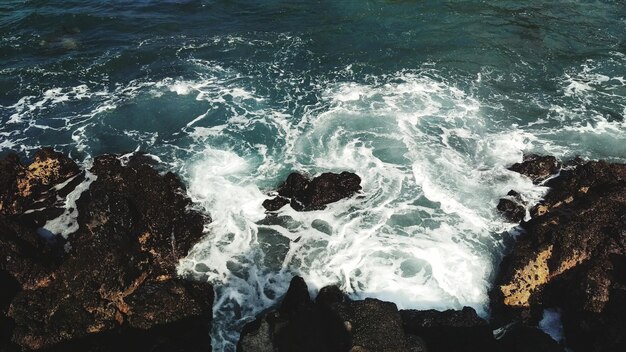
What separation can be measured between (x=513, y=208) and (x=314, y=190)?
7.57m

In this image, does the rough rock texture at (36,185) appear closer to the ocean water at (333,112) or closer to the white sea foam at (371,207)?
the ocean water at (333,112)

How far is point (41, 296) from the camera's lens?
39.3ft

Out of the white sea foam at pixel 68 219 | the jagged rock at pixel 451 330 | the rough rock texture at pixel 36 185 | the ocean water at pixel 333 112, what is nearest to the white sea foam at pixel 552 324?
the ocean water at pixel 333 112

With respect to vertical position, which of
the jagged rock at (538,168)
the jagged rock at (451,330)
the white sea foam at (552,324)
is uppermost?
the jagged rock at (538,168)

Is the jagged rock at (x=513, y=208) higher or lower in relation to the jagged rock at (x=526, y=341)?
higher

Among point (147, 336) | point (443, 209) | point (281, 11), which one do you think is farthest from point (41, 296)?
point (281, 11)

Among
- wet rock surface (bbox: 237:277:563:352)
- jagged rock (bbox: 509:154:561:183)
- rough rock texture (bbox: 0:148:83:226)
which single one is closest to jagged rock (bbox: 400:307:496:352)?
wet rock surface (bbox: 237:277:563:352)

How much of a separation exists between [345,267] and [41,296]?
361 inches

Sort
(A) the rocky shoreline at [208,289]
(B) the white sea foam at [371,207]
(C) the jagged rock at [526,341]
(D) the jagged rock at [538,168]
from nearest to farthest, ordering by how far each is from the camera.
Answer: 1. (C) the jagged rock at [526,341]
2. (A) the rocky shoreline at [208,289]
3. (B) the white sea foam at [371,207]
4. (D) the jagged rock at [538,168]

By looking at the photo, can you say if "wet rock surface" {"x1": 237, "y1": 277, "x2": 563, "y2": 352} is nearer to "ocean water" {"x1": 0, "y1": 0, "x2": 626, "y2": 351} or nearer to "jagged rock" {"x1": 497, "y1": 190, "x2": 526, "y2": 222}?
"ocean water" {"x1": 0, "y1": 0, "x2": 626, "y2": 351}

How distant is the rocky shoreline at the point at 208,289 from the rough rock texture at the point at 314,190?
11.2 feet

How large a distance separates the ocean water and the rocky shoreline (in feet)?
3.57

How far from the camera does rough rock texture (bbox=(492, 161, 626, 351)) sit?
11.7m

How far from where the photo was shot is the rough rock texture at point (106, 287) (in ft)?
38.4
